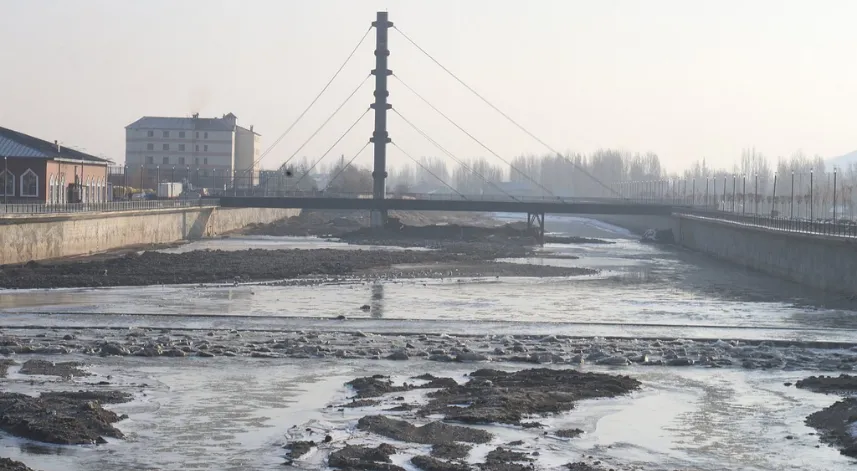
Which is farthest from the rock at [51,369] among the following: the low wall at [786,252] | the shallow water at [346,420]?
the low wall at [786,252]

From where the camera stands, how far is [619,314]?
130ft

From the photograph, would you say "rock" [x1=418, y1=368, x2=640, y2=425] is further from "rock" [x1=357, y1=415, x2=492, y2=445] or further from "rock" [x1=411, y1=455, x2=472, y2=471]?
"rock" [x1=411, y1=455, x2=472, y2=471]

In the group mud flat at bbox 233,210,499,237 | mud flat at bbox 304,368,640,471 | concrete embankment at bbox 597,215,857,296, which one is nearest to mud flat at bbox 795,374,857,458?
mud flat at bbox 304,368,640,471

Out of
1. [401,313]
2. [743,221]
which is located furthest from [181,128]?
[401,313]

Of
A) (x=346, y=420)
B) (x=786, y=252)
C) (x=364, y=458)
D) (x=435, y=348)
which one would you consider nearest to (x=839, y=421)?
(x=346, y=420)

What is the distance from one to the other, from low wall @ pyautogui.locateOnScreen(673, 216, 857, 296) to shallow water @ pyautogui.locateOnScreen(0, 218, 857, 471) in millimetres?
1825

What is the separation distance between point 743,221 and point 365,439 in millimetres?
64797

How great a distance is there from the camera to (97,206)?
6869 cm

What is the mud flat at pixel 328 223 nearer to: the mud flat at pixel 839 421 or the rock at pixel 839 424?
the mud flat at pixel 839 421

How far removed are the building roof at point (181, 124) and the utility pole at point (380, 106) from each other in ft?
217

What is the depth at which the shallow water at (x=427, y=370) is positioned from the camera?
17.8m

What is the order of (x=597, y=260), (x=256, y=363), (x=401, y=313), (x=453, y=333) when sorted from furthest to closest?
1. (x=597, y=260)
2. (x=401, y=313)
3. (x=453, y=333)
4. (x=256, y=363)

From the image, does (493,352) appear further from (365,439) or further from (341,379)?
(365,439)

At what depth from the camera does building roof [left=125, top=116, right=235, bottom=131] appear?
516ft
